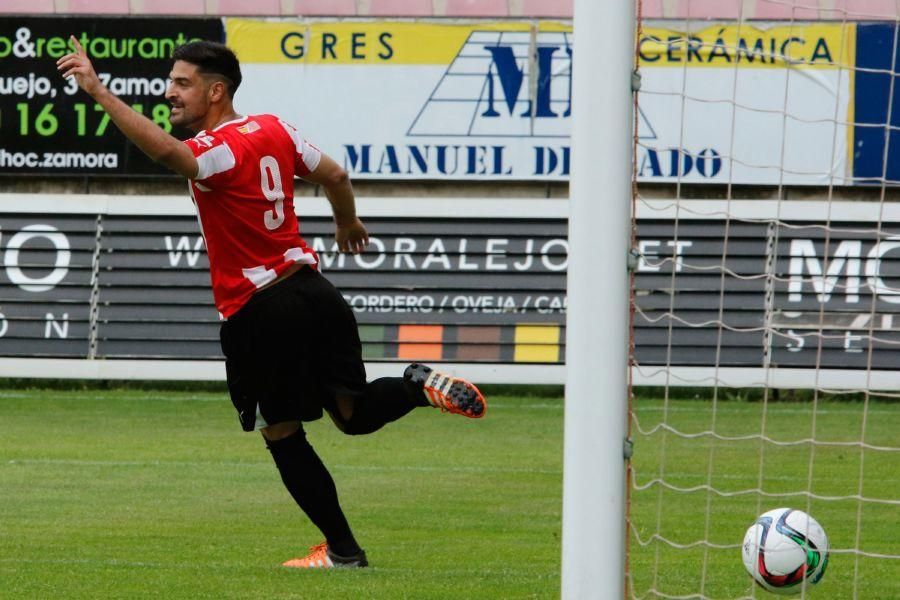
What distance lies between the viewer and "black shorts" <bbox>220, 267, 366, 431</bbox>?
6.10m

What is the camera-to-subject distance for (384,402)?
6.17 metres

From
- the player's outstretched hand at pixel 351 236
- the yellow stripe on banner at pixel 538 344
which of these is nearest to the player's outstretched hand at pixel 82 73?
the player's outstretched hand at pixel 351 236

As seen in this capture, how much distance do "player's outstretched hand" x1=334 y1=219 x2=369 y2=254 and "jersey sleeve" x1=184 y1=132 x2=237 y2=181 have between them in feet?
2.69

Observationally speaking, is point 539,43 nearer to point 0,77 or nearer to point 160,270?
point 160,270

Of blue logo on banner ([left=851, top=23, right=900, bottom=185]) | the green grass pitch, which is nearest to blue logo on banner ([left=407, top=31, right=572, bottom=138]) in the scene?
blue logo on banner ([left=851, top=23, right=900, bottom=185])

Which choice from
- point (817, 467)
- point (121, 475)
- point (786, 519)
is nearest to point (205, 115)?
point (786, 519)

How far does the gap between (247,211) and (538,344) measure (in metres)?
8.85

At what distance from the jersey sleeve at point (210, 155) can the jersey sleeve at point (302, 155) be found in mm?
423

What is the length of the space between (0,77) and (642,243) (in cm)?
634

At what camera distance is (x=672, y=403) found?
47.7 ft

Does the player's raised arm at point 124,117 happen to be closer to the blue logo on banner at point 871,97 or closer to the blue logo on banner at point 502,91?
the blue logo on banner at point 502,91

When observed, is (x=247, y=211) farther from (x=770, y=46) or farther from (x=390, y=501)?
(x=770, y=46)

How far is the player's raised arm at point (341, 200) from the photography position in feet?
21.4

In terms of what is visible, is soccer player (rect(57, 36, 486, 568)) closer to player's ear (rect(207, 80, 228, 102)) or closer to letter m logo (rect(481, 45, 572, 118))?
player's ear (rect(207, 80, 228, 102))
